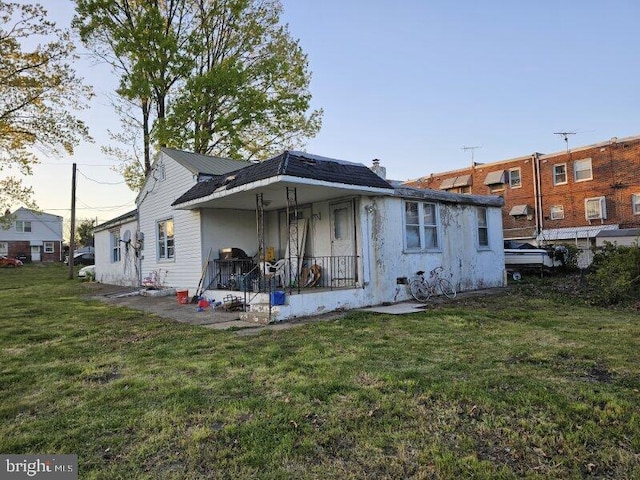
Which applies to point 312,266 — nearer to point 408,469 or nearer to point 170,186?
point 170,186

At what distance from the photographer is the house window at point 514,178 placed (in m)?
28.7

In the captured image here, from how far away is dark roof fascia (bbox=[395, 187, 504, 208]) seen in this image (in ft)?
36.8

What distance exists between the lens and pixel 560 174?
87.4 feet

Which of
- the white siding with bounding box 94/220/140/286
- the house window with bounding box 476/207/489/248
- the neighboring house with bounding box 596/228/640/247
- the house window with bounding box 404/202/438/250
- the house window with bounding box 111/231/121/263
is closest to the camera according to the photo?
the house window with bounding box 404/202/438/250

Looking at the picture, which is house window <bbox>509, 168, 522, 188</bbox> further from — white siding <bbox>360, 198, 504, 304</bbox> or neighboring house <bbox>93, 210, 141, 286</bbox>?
neighboring house <bbox>93, 210, 141, 286</bbox>

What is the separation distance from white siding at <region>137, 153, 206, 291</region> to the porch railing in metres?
0.79

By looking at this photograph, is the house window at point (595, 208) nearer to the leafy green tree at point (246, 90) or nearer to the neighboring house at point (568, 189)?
the neighboring house at point (568, 189)

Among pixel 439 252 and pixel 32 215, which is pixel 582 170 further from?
pixel 32 215

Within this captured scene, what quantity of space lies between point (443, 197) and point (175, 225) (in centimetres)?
862

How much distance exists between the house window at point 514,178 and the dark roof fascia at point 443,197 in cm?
1663

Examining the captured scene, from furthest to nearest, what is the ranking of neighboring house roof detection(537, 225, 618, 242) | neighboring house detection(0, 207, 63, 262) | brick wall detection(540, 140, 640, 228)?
neighboring house detection(0, 207, 63, 262) → neighboring house roof detection(537, 225, 618, 242) → brick wall detection(540, 140, 640, 228)

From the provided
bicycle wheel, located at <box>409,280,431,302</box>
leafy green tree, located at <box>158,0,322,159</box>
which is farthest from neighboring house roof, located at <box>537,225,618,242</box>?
bicycle wheel, located at <box>409,280,431,302</box>

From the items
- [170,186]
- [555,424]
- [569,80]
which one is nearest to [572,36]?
[569,80]

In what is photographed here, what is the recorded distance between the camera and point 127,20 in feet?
71.5
